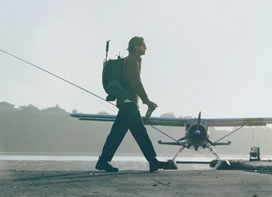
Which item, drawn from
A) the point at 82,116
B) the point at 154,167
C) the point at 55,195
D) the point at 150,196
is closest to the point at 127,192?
the point at 150,196

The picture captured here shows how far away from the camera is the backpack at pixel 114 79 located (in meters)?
8.20

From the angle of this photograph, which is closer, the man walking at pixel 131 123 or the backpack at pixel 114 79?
the man walking at pixel 131 123

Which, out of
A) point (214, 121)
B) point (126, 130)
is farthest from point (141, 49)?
point (214, 121)

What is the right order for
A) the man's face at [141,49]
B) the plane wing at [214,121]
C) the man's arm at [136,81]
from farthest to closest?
the plane wing at [214,121] < the man's face at [141,49] < the man's arm at [136,81]

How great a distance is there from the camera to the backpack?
26.9 ft

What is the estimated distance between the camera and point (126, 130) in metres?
8.12

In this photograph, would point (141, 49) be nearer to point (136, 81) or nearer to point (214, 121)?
point (136, 81)

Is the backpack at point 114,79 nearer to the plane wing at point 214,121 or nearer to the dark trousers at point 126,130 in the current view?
the dark trousers at point 126,130

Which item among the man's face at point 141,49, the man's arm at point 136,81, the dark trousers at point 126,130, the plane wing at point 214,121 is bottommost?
the plane wing at point 214,121

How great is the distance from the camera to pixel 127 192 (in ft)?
14.9

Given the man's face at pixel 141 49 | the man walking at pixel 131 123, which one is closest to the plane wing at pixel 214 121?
the man's face at pixel 141 49

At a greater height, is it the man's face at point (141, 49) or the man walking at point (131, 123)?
the man's face at point (141, 49)

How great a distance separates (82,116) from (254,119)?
406 inches

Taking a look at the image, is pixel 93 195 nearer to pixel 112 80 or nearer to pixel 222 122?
pixel 112 80
